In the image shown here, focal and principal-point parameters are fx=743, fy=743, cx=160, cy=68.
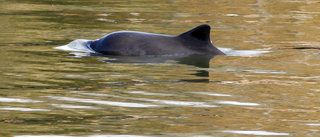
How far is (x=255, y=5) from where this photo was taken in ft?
73.8

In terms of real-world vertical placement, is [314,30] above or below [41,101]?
below

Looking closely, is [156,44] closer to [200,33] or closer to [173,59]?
[173,59]

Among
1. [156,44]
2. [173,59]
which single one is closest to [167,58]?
[173,59]

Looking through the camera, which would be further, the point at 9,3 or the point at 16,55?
the point at 9,3

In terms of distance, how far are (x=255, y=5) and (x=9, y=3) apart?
731 cm

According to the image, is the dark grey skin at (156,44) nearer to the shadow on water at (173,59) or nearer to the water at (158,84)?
the shadow on water at (173,59)

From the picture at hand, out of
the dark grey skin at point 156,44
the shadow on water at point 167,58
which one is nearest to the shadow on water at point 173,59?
the shadow on water at point 167,58

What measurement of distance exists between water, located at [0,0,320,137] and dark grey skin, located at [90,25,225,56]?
1.17ft

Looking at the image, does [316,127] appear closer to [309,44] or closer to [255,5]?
[309,44]

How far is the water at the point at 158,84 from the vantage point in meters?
6.16

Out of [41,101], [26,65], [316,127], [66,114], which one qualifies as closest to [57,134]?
[66,114]

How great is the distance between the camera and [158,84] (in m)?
8.51

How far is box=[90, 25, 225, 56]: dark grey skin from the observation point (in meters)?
11.2

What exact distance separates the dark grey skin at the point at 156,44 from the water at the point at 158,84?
1.17 ft
